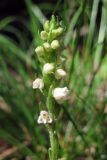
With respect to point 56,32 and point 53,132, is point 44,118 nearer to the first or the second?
point 53,132

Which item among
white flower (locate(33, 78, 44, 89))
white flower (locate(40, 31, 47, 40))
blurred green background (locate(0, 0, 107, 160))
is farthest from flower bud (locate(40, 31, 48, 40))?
blurred green background (locate(0, 0, 107, 160))

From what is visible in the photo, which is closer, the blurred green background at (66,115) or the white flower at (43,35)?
the white flower at (43,35)

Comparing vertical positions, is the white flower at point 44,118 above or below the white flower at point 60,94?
below

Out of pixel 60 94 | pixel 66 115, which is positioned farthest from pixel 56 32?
pixel 66 115

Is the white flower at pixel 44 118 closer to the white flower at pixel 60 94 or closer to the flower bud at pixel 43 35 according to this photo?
the white flower at pixel 60 94

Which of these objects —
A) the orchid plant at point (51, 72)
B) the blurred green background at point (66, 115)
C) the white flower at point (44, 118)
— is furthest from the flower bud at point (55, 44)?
the blurred green background at point (66, 115)

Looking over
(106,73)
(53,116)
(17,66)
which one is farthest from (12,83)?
(53,116)

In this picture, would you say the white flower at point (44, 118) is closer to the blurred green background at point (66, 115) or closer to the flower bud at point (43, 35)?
the flower bud at point (43, 35)

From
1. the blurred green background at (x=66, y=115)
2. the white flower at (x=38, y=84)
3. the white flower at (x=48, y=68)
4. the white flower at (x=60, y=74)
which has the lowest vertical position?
the blurred green background at (x=66, y=115)

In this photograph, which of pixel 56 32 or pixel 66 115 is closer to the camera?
pixel 56 32

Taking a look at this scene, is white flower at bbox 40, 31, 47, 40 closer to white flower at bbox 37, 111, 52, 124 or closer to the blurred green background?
white flower at bbox 37, 111, 52, 124

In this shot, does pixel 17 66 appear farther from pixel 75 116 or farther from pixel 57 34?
pixel 57 34
